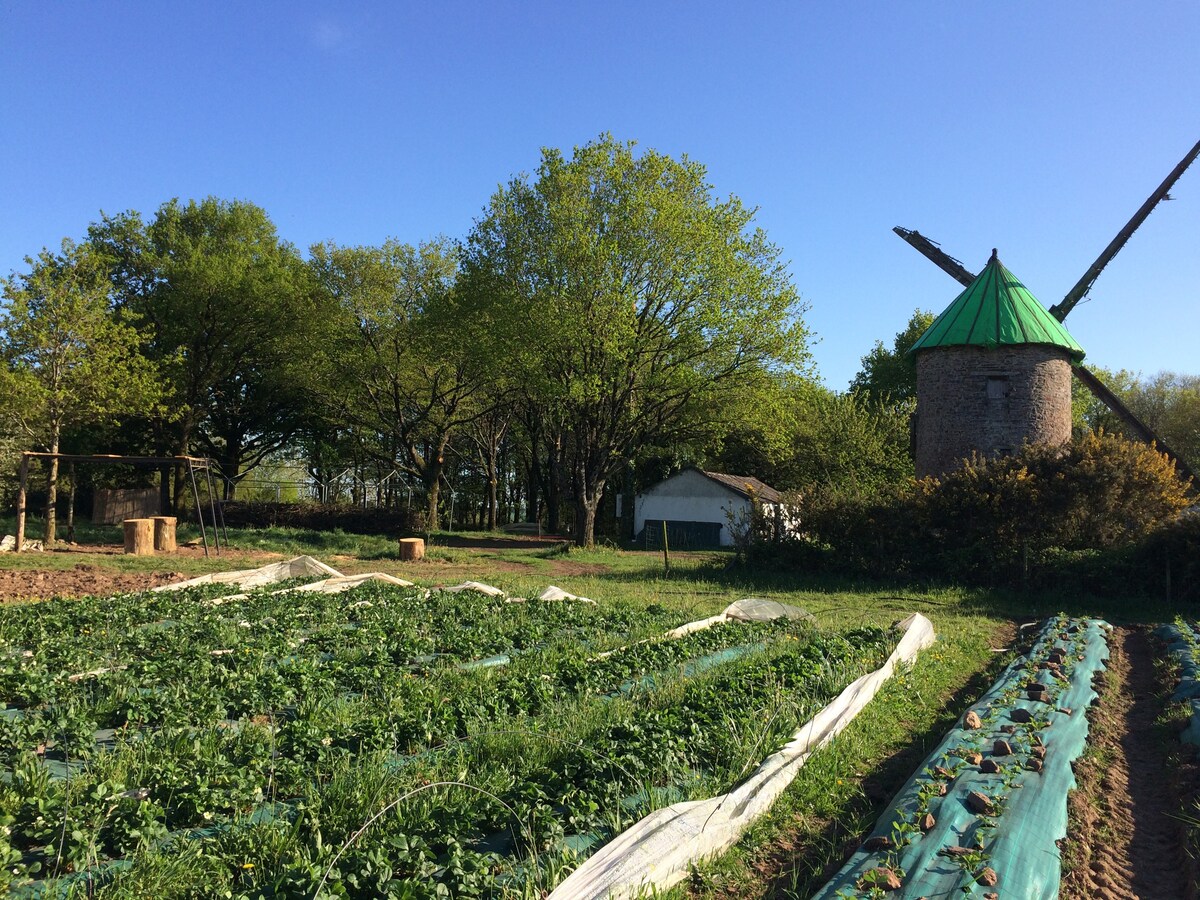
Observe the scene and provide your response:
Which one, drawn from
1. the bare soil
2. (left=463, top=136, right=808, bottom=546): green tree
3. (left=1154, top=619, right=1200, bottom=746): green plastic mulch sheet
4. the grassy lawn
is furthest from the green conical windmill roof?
the bare soil

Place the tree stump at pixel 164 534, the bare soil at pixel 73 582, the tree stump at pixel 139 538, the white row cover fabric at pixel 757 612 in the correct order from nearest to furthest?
the white row cover fabric at pixel 757 612, the bare soil at pixel 73 582, the tree stump at pixel 139 538, the tree stump at pixel 164 534

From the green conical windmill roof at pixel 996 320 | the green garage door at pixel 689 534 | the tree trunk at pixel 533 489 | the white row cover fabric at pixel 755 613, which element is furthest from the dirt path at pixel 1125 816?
the tree trunk at pixel 533 489

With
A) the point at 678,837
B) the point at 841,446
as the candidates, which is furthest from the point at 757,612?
the point at 841,446

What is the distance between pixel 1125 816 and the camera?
5750 millimetres

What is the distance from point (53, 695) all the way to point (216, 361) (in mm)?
35982

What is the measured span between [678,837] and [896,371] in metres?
59.4

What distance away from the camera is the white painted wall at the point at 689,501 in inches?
1684

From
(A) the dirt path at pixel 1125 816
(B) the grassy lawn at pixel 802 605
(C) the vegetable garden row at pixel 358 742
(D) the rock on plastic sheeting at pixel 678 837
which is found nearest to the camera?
(D) the rock on plastic sheeting at pixel 678 837

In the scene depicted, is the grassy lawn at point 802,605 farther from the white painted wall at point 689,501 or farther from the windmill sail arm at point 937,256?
the windmill sail arm at point 937,256

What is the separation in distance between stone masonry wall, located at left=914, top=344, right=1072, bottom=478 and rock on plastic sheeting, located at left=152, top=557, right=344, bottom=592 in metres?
20.8

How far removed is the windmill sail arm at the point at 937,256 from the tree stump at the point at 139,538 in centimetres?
3496

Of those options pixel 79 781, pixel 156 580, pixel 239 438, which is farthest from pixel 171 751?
pixel 239 438

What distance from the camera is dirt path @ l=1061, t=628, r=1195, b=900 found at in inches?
186

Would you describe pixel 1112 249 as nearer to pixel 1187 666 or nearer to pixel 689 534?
pixel 689 534
